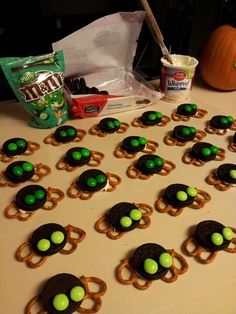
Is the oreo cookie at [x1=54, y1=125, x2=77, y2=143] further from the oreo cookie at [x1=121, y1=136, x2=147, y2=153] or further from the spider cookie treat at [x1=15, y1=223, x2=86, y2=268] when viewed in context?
the spider cookie treat at [x1=15, y1=223, x2=86, y2=268]

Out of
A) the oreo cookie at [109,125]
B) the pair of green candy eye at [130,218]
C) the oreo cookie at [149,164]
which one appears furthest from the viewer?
the oreo cookie at [109,125]

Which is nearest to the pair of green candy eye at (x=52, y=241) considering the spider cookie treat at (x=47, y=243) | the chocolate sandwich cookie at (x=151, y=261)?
the spider cookie treat at (x=47, y=243)

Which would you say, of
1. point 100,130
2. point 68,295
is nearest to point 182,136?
point 100,130

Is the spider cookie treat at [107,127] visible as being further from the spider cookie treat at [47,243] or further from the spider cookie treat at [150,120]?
the spider cookie treat at [47,243]

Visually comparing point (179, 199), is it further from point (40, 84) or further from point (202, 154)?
point (40, 84)

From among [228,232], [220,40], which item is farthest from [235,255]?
[220,40]

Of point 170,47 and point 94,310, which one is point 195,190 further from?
point 170,47
